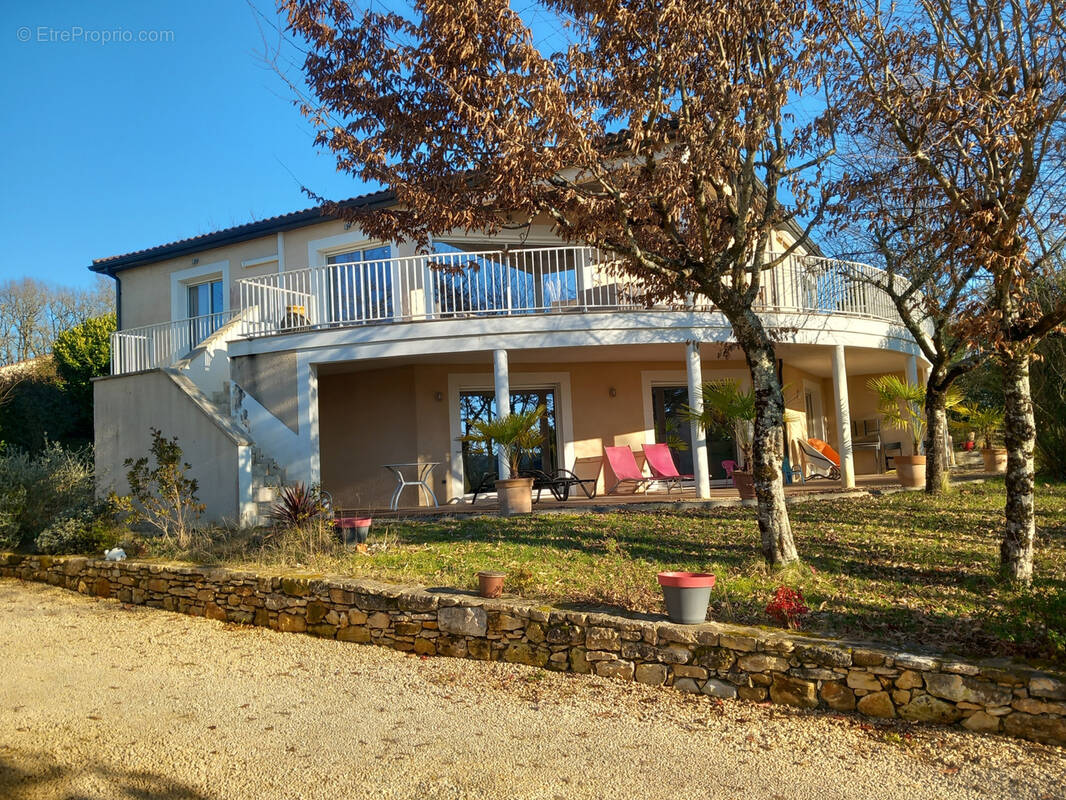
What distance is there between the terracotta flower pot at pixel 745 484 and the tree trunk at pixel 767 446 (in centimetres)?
342

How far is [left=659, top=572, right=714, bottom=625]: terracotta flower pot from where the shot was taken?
505 centimetres

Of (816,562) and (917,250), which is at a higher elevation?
(917,250)

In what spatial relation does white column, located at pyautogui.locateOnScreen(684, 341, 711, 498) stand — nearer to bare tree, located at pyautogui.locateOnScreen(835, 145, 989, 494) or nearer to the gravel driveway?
bare tree, located at pyautogui.locateOnScreen(835, 145, 989, 494)

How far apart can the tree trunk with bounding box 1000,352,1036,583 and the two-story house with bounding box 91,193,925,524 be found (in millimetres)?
4382

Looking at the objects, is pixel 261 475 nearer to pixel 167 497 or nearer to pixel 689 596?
pixel 167 497

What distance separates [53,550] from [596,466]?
27.1ft

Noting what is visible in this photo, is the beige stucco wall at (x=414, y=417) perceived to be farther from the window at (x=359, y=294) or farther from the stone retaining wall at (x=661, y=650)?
the stone retaining wall at (x=661, y=650)

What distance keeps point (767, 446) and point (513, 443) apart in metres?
4.19

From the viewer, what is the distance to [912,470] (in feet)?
38.4

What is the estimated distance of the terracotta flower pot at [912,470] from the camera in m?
11.6

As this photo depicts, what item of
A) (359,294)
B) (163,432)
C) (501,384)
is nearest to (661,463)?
(501,384)

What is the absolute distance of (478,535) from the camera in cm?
878

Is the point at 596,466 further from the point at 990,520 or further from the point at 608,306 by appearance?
the point at 990,520

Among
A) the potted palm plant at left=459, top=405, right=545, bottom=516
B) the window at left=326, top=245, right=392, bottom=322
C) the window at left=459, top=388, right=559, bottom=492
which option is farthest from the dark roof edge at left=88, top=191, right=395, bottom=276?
the potted palm plant at left=459, top=405, right=545, bottom=516
